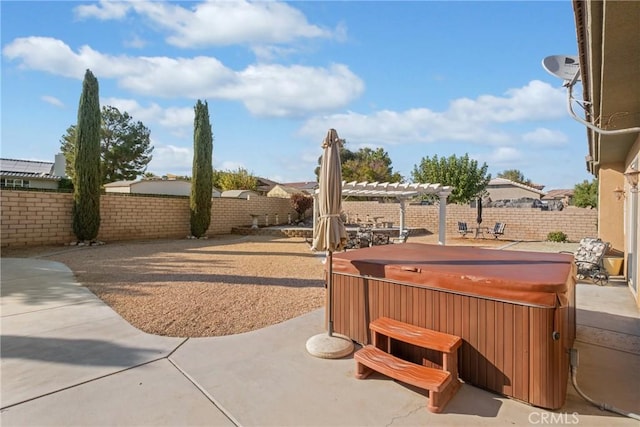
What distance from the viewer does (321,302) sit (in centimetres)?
548

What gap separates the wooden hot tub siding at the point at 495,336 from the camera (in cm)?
245

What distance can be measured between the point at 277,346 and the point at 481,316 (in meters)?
2.10

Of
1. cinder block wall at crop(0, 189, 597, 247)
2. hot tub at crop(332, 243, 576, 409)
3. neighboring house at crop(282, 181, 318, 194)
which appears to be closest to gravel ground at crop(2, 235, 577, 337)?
cinder block wall at crop(0, 189, 597, 247)

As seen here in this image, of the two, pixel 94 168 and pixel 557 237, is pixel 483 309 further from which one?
pixel 557 237

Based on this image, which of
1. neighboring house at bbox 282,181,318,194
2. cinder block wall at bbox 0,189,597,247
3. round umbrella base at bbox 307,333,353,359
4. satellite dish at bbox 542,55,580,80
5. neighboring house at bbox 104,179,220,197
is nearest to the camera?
round umbrella base at bbox 307,333,353,359

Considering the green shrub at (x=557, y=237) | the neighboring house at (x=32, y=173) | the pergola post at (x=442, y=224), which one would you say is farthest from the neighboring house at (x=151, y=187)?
the green shrub at (x=557, y=237)

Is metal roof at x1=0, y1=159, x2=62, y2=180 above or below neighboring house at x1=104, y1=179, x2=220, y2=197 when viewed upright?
above

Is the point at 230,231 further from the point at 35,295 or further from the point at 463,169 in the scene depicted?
the point at 463,169

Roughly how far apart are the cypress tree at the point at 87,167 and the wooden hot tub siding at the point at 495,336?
39.9 feet

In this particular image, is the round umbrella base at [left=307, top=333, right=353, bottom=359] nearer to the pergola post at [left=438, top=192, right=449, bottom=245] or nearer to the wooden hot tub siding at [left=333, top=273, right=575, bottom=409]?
the wooden hot tub siding at [left=333, top=273, right=575, bottom=409]

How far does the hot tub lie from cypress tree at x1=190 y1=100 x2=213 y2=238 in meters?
13.2

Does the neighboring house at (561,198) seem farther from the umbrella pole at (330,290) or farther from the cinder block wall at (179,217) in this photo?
the umbrella pole at (330,290)

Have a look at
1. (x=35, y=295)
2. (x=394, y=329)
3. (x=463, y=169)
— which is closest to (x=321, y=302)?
(x=394, y=329)

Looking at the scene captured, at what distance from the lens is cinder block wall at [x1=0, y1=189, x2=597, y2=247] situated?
10.8m
